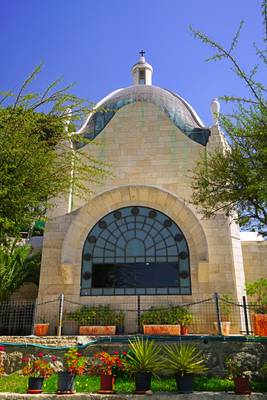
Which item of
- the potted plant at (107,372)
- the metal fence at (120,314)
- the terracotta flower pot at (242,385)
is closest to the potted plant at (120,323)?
the metal fence at (120,314)

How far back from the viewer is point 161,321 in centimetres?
1298

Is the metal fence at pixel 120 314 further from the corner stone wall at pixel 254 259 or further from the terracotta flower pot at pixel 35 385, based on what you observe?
the terracotta flower pot at pixel 35 385

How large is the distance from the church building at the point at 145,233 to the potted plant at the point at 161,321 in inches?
23.9

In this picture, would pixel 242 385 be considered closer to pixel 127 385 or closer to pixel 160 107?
pixel 127 385

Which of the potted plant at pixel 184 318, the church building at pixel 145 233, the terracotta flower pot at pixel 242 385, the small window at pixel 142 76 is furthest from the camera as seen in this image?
the small window at pixel 142 76

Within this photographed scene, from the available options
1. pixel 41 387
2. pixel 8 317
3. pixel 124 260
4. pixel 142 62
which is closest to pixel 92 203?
pixel 124 260

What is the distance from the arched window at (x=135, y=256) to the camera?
14250mm

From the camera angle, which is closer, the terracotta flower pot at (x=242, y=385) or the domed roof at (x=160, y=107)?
the terracotta flower pot at (x=242, y=385)

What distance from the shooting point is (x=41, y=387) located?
22.9ft

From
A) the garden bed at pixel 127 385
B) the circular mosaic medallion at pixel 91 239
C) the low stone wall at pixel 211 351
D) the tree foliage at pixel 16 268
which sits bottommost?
the garden bed at pixel 127 385

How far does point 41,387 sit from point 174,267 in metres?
8.24

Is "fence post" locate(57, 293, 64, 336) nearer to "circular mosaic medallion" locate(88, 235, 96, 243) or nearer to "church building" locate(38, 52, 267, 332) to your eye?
"church building" locate(38, 52, 267, 332)

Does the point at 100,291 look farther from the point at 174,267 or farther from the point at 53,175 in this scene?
the point at 53,175

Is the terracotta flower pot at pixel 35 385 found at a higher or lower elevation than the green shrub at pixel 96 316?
lower
